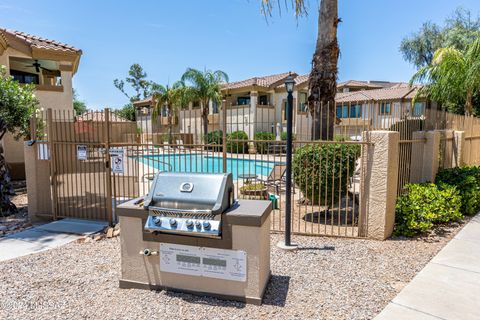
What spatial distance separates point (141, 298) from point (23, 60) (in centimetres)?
1532

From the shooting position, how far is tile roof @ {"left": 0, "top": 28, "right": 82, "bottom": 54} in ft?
44.5

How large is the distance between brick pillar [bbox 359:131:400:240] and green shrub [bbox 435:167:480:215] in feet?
9.25

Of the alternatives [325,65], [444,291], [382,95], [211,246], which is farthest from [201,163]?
[382,95]

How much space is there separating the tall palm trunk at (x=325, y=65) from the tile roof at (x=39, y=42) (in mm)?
12035

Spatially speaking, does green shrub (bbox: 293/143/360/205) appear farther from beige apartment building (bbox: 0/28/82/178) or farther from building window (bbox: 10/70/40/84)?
building window (bbox: 10/70/40/84)

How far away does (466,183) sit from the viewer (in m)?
8.01

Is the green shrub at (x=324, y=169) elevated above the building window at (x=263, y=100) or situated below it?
below

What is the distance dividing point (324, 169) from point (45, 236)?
5.97m

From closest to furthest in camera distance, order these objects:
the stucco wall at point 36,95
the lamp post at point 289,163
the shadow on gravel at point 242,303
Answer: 1. the shadow on gravel at point 242,303
2. the lamp post at point 289,163
3. the stucco wall at point 36,95

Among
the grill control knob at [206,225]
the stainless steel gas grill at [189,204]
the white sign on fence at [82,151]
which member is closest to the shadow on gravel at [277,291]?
the stainless steel gas grill at [189,204]

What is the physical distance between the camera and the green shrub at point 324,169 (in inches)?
267

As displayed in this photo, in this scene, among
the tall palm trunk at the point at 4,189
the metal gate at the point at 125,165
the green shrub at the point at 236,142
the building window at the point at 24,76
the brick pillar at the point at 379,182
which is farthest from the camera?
the building window at the point at 24,76

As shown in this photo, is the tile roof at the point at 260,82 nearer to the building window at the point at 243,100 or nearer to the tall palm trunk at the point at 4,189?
the building window at the point at 243,100

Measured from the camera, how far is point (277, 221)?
24.6ft
